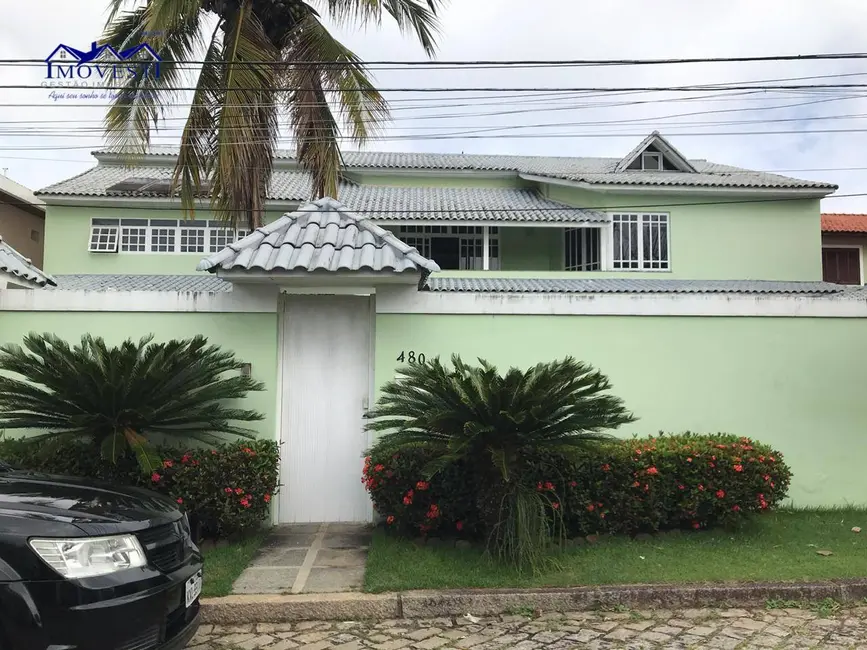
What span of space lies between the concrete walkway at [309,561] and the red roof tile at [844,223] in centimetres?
2200

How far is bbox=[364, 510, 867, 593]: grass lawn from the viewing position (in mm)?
4961

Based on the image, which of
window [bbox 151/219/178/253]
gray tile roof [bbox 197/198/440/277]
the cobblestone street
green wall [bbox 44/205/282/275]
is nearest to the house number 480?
gray tile roof [bbox 197/198/440/277]

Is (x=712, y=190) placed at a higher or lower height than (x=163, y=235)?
higher

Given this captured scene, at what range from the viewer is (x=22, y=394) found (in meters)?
5.39

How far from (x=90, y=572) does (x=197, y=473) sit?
2.65 m

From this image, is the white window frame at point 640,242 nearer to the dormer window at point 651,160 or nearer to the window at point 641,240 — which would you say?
the window at point 641,240

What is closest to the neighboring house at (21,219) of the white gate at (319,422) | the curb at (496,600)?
the white gate at (319,422)

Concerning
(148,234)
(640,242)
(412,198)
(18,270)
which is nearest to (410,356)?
(18,270)

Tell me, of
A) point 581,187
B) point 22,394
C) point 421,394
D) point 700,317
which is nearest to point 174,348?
point 22,394

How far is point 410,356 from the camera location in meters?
6.63

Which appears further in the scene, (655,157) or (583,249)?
(655,157)

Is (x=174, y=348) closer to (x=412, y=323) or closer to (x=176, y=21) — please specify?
(x=412, y=323)

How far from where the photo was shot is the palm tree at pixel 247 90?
31.1 feet

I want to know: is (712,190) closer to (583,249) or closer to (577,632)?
(583,249)
